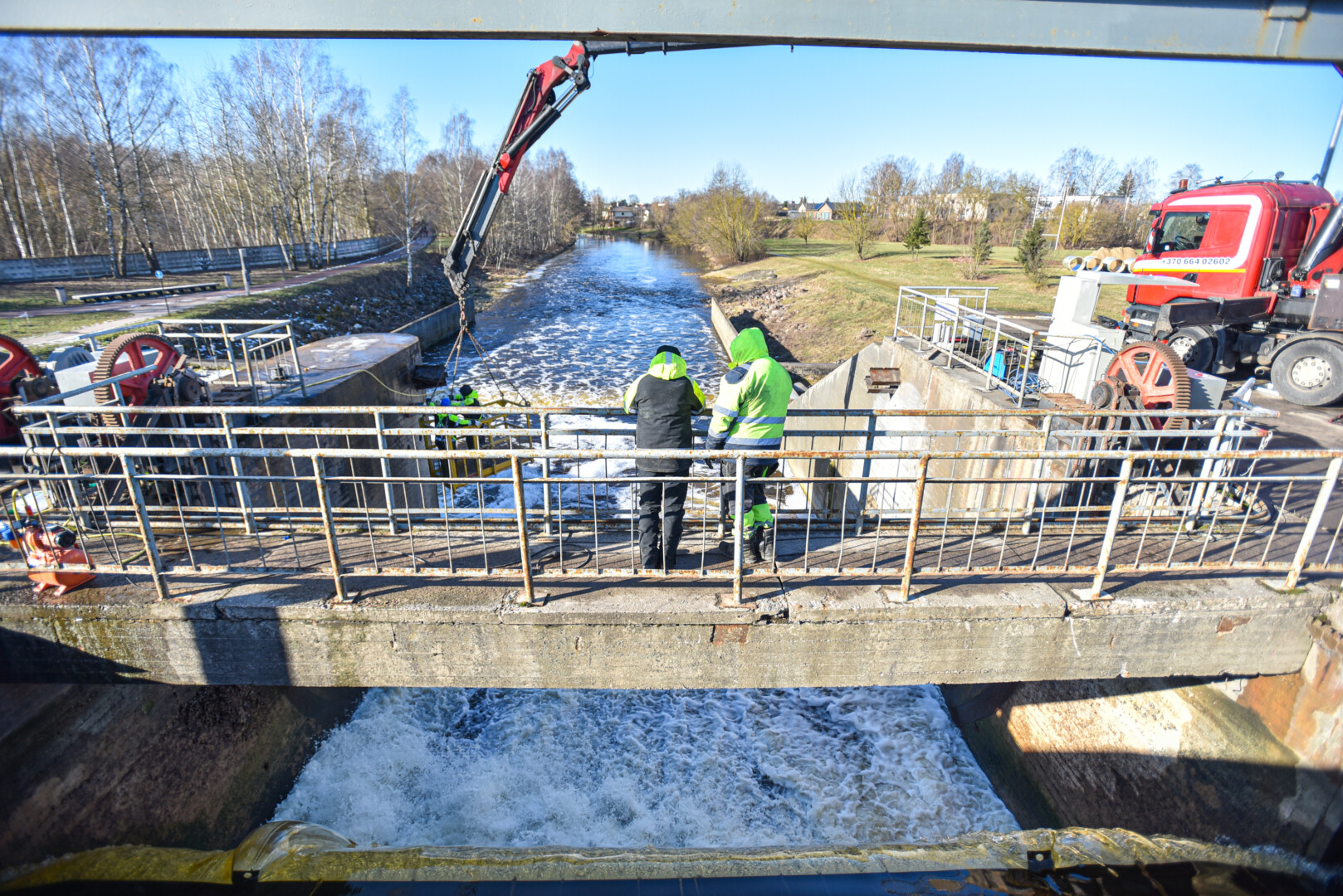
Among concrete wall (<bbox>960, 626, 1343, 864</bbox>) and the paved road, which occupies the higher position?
the paved road

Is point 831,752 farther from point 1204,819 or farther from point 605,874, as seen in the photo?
point 605,874

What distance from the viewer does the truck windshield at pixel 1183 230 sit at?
11883 mm

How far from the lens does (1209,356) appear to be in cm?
1065

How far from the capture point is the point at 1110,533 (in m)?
4.17

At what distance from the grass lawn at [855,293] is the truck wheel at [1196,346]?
10392mm

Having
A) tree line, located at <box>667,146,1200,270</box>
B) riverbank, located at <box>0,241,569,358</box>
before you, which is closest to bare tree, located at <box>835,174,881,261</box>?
tree line, located at <box>667,146,1200,270</box>

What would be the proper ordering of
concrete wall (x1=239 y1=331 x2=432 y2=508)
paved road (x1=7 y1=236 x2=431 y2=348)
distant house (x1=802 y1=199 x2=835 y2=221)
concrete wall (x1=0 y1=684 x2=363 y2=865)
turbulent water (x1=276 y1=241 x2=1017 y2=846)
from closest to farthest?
concrete wall (x1=0 y1=684 x2=363 y2=865), turbulent water (x1=276 y1=241 x2=1017 y2=846), concrete wall (x1=239 y1=331 x2=432 y2=508), paved road (x1=7 y1=236 x2=431 y2=348), distant house (x1=802 y1=199 x2=835 y2=221)

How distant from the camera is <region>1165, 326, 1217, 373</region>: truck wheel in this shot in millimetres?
10586

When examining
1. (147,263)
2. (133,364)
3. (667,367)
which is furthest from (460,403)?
(147,263)

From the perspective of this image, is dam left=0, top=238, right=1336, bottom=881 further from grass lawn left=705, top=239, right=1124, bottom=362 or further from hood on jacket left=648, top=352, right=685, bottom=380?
grass lawn left=705, top=239, right=1124, bottom=362

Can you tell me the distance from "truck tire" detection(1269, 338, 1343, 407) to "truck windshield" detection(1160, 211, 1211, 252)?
306cm

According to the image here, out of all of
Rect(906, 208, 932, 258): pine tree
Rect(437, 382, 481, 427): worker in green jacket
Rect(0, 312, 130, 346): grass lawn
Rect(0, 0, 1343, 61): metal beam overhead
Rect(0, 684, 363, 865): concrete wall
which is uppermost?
Rect(0, 0, 1343, 61): metal beam overhead

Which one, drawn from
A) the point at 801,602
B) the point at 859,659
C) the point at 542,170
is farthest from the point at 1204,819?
the point at 542,170

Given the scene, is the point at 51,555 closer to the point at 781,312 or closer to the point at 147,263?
the point at 781,312
